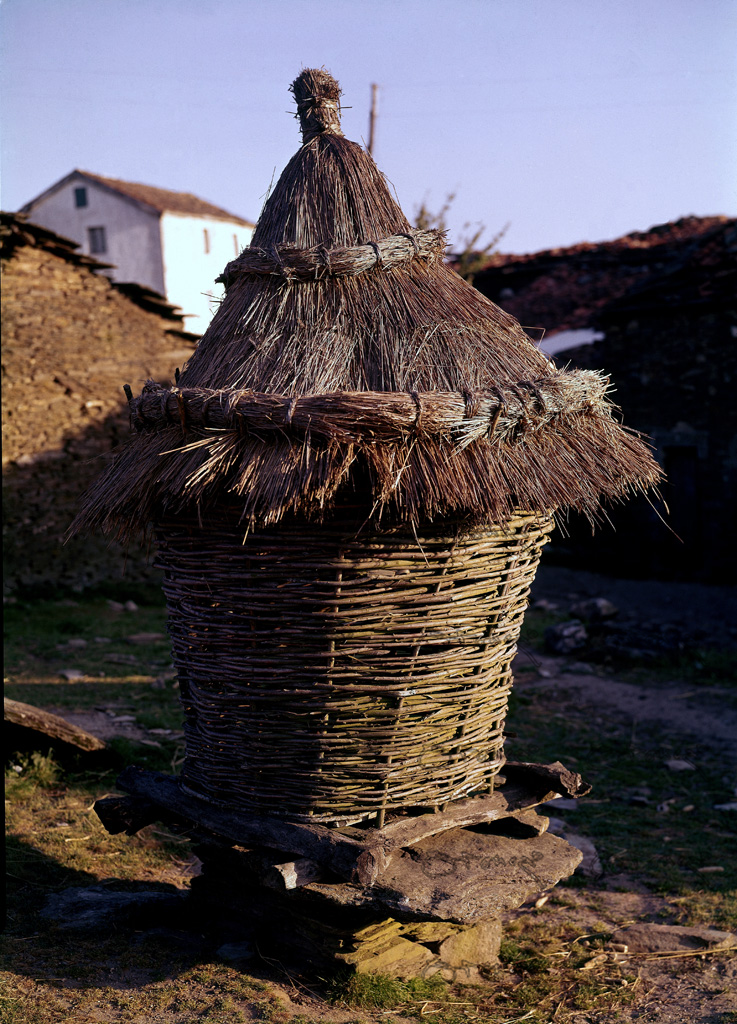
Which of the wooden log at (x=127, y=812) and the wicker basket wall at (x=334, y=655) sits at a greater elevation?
Answer: the wicker basket wall at (x=334, y=655)

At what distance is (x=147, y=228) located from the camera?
25.5 meters

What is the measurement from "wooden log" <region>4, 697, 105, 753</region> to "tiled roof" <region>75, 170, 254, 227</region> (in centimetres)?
2257

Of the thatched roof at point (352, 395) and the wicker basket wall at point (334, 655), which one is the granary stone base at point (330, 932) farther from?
the thatched roof at point (352, 395)

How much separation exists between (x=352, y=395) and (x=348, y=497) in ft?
1.00

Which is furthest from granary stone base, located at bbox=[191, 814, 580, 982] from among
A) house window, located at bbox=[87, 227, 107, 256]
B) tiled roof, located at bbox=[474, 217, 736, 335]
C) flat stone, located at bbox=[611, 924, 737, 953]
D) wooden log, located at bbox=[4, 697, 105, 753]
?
house window, located at bbox=[87, 227, 107, 256]

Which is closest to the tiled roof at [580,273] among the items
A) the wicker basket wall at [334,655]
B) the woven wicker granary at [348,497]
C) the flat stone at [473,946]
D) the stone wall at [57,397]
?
the stone wall at [57,397]

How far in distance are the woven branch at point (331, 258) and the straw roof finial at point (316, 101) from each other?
0.53 metres

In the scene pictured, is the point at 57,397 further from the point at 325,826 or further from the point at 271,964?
the point at 325,826

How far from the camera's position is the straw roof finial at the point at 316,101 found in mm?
3021

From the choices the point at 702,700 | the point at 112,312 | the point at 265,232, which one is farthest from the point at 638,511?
the point at 265,232

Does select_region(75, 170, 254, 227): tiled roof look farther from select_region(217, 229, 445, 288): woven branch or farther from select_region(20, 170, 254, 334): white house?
select_region(217, 229, 445, 288): woven branch

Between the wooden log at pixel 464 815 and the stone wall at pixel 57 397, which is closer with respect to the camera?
the wooden log at pixel 464 815

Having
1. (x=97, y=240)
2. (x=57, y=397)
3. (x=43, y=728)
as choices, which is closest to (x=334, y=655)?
(x=43, y=728)

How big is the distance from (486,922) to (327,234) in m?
2.52
